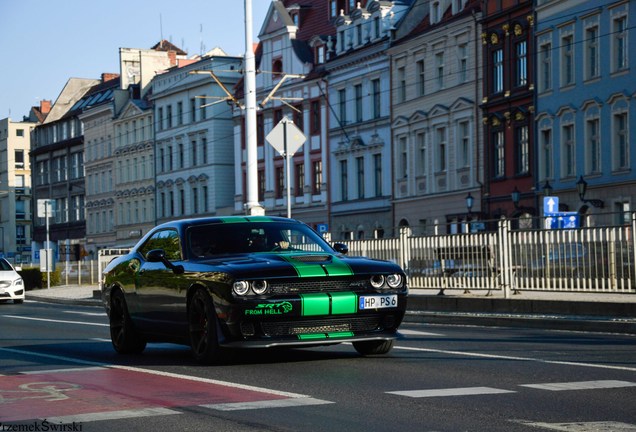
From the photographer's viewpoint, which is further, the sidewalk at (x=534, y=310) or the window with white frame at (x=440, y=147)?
the window with white frame at (x=440, y=147)

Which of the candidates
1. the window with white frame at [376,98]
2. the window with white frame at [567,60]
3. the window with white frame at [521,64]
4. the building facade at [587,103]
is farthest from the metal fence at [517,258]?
the window with white frame at [376,98]

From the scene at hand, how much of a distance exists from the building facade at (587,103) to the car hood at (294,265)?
35.2 metres

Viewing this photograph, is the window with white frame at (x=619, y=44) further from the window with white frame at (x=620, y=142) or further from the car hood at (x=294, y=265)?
the car hood at (x=294, y=265)

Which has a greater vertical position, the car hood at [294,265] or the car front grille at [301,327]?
the car hood at [294,265]

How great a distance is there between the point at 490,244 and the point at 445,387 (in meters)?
15.3

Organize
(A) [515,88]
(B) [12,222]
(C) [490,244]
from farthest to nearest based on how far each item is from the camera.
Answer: (B) [12,222] → (A) [515,88] → (C) [490,244]

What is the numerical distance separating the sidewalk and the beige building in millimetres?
119454

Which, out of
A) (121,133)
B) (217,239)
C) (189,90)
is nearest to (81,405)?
(217,239)

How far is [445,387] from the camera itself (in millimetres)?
11016

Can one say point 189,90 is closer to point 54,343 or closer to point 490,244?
point 490,244

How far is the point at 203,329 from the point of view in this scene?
13664mm

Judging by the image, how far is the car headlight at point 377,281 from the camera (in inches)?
527

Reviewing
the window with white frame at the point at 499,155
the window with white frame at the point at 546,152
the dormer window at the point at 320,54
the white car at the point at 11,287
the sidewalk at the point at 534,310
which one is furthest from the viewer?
the dormer window at the point at 320,54

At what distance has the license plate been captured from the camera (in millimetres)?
13273
